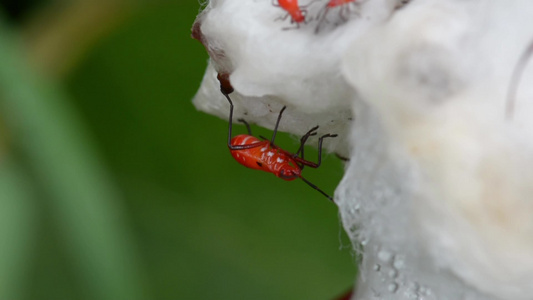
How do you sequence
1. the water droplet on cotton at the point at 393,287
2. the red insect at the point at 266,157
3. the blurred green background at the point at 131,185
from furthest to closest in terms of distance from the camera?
the blurred green background at the point at 131,185 < the red insect at the point at 266,157 < the water droplet on cotton at the point at 393,287

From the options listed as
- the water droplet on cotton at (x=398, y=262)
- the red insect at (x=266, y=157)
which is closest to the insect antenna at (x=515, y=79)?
the water droplet on cotton at (x=398, y=262)

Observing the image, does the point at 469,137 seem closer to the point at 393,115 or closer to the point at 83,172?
the point at 393,115

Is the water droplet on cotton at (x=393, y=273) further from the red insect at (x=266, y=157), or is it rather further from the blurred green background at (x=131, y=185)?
the blurred green background at (x=131, y=185)

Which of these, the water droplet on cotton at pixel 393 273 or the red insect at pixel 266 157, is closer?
the water droplet on cotton at pixel 393 273

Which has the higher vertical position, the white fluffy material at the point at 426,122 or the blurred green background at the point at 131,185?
the white fluffy material at the point at 426,122

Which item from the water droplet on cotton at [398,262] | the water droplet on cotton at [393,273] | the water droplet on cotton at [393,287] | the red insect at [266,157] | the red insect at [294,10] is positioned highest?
the red insect at [294,10]

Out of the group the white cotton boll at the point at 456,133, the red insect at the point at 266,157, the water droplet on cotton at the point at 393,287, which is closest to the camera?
the white cotton boll at the point at 456,133

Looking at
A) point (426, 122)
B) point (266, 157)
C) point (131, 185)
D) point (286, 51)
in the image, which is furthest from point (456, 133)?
point (131, 185)
